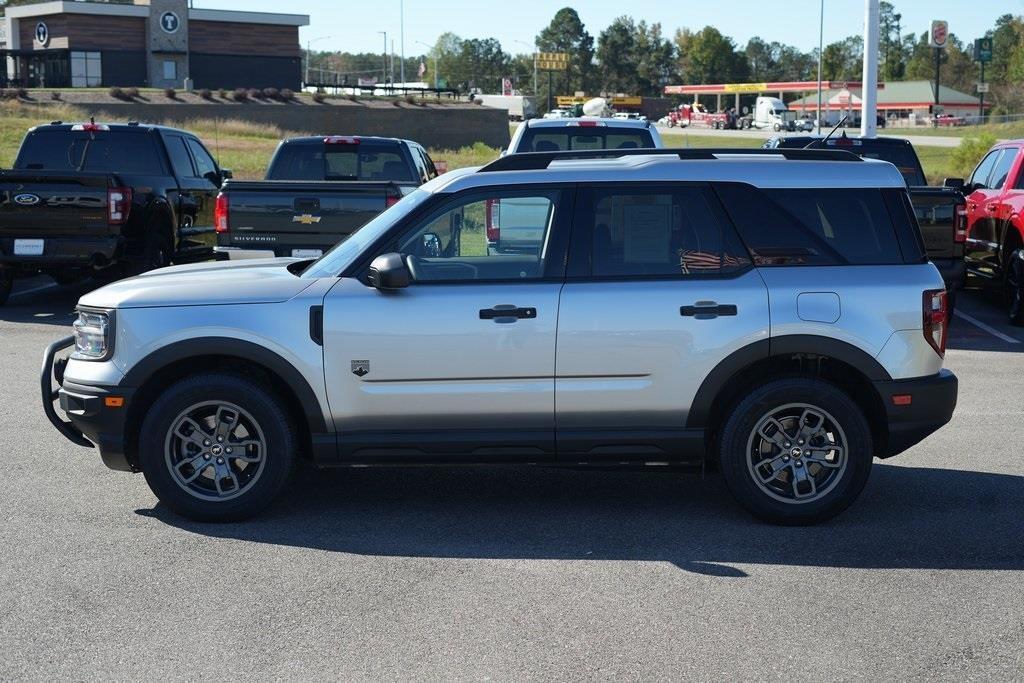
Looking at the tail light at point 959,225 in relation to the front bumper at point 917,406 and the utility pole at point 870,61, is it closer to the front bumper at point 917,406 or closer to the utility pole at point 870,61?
the front bumper at point 917,406

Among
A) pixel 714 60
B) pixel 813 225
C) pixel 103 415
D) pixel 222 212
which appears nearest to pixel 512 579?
pixel 103 415

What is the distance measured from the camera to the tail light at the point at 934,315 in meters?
6.61

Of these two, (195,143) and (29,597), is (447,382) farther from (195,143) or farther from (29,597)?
(195,143)

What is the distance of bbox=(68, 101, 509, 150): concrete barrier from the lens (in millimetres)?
63969

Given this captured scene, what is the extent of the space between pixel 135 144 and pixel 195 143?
4.39 feet

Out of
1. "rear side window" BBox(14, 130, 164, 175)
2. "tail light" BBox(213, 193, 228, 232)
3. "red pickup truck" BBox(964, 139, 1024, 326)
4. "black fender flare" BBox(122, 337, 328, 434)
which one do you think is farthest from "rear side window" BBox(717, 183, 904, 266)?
"rear side window" BBox(14, 130, 164, 175)

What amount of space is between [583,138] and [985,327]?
4845 mm

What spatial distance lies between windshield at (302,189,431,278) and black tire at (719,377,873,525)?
197 centimetres

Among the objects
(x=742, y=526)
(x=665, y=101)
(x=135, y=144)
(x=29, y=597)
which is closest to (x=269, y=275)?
(x=29, y=597)

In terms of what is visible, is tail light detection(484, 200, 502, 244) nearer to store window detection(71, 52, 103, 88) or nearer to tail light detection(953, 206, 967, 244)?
tail light detection(953, 206, 967, 244)

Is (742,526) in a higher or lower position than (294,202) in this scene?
lower

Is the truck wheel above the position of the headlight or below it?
below

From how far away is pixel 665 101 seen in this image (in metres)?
141

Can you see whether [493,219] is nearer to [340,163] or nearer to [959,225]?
[959,225]
